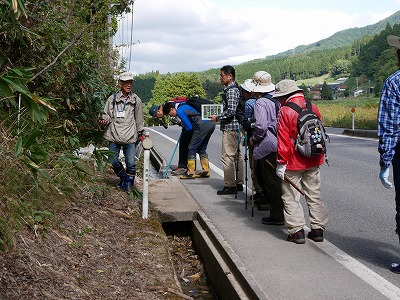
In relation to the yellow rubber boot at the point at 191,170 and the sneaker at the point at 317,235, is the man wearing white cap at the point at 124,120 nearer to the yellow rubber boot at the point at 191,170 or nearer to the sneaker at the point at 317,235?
the yellow rubber boot at the point at 191,170

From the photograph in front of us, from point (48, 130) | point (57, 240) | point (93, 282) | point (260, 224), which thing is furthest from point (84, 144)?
point (93, 282)

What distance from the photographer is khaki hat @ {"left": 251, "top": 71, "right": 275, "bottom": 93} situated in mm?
7449

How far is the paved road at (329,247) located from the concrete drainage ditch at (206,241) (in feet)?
0.54

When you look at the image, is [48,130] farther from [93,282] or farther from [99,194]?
[93,282]

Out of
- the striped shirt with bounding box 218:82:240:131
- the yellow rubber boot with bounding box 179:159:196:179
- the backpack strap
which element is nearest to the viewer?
the backpack strap

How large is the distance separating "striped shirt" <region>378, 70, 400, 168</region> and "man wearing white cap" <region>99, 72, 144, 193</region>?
4.29 meters

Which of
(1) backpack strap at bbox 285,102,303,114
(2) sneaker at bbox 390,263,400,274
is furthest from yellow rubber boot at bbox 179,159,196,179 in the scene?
(2) sneaker at bbox 390,263,400,274

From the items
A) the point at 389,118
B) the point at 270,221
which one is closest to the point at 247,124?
the point at 270,221

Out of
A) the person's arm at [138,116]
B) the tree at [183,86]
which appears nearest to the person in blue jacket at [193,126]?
the person's arm at [138,116]

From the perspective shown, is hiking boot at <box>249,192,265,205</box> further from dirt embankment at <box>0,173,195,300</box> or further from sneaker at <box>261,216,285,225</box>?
dirt embankment at <box>0,173,195,300</box>

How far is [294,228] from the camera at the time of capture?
20.1ft

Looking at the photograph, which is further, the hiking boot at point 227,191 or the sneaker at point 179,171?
the sneaker at point 179,171

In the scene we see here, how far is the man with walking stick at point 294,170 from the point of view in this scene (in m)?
A: 5.98

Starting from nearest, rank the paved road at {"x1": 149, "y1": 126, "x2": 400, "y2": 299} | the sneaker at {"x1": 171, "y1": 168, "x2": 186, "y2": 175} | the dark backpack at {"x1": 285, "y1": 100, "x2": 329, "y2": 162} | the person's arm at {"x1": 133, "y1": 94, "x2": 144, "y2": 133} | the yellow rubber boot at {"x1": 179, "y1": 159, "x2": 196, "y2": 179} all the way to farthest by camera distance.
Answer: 1. the paved road at {"x1": 149, "y1": 126, "x2": 400, "y2": 299}
2. the dark backpack at {"x1": 285, "y1": 100, "x2": 329, "y2": 162}
3. the person's arm at {"x1": 133, "y1": 94, "x2": 144, "y2": 133}
4. the yellow rubber boot at {"x1": 179, "y1": 159, "x2": 196, "y2": 179}
5. the sneaker at {"x1": 171, "y1": 168, "x2": 186, "y2": 175}
